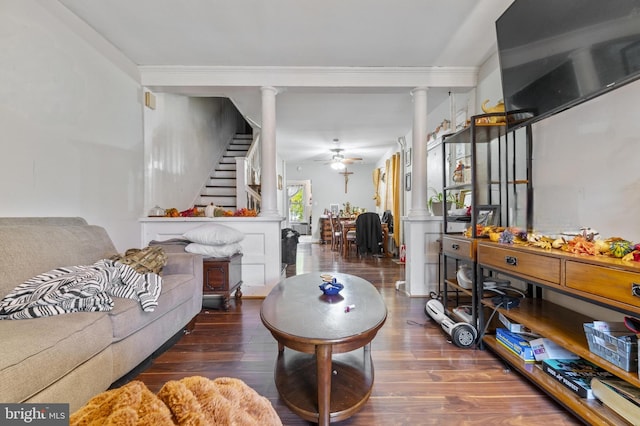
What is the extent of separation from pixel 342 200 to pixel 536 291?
706 centimetres

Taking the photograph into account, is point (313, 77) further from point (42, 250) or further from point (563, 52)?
point (42, 250)

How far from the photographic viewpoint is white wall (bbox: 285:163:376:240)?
8.97 m

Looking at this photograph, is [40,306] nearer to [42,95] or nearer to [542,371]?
[42,95]

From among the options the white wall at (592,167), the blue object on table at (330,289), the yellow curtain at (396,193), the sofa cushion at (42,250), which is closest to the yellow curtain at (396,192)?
the yellow curtain at (396,193)

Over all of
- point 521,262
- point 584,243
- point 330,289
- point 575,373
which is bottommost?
point 575,373

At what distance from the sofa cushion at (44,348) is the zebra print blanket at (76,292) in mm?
57

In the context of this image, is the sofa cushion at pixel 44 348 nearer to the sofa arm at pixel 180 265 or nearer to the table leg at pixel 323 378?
the sofa arm at pixel 180 265

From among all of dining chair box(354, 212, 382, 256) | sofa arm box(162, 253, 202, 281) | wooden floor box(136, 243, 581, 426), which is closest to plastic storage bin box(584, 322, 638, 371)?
wooden floor box(136, 243, 581, 426)

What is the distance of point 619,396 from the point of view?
1.15 meters

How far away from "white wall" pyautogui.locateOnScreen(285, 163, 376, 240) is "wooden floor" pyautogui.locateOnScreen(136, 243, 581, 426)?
6536mm

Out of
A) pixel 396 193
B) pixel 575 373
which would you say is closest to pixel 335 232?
pixel 396 193

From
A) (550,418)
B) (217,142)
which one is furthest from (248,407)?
(217,142)

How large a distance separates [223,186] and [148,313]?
3.91 m

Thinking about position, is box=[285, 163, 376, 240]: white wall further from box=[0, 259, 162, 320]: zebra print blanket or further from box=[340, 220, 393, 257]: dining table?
box=[0, 259, 162, 320]: zebra print blanket
